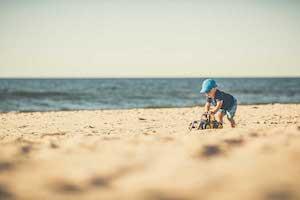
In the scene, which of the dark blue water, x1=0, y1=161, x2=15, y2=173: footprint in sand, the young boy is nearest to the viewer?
x1=0, y1=161, x2=15, y2=173: footprint in sand

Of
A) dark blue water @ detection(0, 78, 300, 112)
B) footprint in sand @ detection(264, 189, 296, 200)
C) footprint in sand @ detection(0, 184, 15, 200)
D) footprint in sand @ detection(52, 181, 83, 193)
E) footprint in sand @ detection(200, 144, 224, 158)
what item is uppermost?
footprint in sand @ detection(264, 189, 296, 200)

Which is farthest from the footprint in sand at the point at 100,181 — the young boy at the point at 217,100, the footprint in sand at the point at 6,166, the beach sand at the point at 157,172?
the young boy at the point at 217,100

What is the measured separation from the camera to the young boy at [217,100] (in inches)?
241

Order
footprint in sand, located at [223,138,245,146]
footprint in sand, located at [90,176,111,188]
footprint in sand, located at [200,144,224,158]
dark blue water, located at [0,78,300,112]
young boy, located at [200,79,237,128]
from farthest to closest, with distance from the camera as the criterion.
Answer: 1. dark blue water, located at [0,78,300,112]
2. young boy, located at [200,79,237,128]
3. footprint in sand, located at [223,138,245,146]
4. footprint in sand, located at [200,144,224,158]
5. footprint in sand, located at [90,176,111,188]

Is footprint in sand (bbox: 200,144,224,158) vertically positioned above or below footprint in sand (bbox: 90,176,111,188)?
above

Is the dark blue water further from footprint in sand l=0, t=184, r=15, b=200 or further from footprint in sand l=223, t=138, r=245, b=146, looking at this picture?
footprint in sand l=0, t=184, r=15, b=200

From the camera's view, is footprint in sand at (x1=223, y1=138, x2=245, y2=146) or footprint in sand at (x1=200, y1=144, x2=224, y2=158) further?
footprint in sand at (x1=223, y1=138, x2=245, y2=146)

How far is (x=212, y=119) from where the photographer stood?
634 centimetres

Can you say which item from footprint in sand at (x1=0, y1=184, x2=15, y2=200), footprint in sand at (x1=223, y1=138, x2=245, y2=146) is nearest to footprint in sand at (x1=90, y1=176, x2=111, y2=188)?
footprint in sand at (x1=0, y1=184, x2=15, y2=200)

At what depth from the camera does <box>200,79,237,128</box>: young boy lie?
6.12m

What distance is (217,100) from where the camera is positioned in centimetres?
638

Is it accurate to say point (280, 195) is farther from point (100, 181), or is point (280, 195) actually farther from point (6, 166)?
point (6, 166)

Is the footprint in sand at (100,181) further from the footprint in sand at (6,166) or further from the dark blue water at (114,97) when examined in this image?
the dark blue water at (114,97)

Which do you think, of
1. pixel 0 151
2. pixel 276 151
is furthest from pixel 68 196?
pixel 276 151
